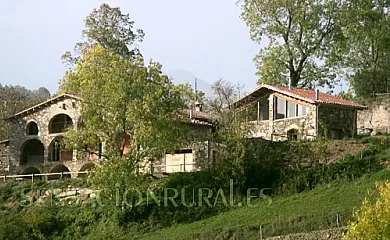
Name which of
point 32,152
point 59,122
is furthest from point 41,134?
point 32,152

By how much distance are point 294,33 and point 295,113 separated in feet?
28.3

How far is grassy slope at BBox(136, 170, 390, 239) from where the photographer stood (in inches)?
1000

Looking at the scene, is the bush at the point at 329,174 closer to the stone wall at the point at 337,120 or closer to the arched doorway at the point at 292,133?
the stone wall at the point at 337,120

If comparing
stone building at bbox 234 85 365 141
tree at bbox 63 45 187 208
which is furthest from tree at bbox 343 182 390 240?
stone building at bbox 234 85 365 141

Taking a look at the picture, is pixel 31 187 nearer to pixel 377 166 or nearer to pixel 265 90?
pixel 265 90

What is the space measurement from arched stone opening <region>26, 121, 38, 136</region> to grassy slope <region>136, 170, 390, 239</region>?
20741 mm

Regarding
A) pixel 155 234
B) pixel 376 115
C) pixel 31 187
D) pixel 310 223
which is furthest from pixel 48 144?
pixel 310 223

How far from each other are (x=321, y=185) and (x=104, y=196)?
10302 mm

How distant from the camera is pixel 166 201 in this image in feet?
108

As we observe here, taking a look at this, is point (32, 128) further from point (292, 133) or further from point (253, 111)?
point (292, 133)

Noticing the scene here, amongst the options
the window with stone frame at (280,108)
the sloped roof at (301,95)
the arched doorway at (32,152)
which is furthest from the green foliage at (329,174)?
the arched doorway at (32,152)

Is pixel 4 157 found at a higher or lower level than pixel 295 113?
lower

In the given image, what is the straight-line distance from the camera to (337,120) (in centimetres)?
4047

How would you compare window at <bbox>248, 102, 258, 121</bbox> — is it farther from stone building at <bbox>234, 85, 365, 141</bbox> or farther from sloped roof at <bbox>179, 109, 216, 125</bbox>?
sloped roof at <bbox>179, 109, 216, 125</bbox>
